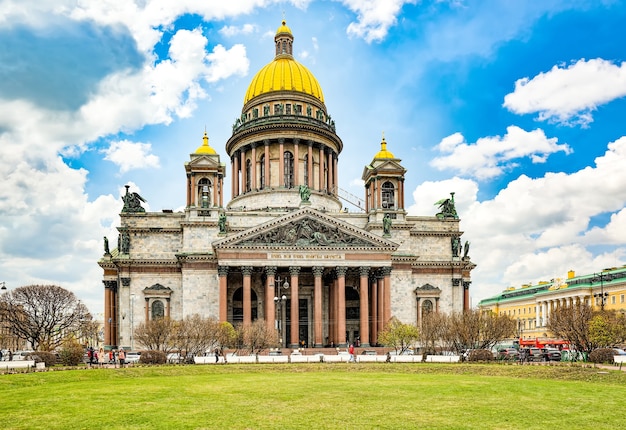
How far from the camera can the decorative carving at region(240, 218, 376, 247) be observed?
61.8m

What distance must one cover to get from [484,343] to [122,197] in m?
40.6

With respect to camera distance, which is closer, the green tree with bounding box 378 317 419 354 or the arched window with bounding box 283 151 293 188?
the green tree with bounding box 378 317 419 354

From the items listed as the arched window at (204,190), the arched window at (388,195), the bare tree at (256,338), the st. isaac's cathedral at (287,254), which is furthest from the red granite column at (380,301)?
the arched window at (204,190)

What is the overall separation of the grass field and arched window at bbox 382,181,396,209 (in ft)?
119

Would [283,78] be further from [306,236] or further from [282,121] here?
[306,236]

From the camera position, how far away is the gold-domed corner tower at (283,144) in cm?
7800

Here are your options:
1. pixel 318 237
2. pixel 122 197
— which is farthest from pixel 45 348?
pixel 318 237

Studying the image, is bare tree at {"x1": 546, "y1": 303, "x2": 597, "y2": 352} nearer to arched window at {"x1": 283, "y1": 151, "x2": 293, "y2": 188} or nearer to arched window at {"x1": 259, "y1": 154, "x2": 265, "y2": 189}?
arched window at {"x1": 283, "y1": 151, "x2": 293, "y2": 188}

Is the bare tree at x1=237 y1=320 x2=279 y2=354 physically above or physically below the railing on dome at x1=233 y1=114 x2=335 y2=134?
below

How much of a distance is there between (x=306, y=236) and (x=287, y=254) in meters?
2.62

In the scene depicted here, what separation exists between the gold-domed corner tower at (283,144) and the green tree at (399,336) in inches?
871

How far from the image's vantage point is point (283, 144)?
78938mm

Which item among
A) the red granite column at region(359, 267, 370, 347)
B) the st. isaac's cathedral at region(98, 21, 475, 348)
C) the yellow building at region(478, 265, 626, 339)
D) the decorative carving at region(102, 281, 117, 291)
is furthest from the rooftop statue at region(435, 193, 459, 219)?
the decorative carving at region(102, 281, 117, 291)

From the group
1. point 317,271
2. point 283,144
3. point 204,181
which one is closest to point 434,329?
point 317,271
